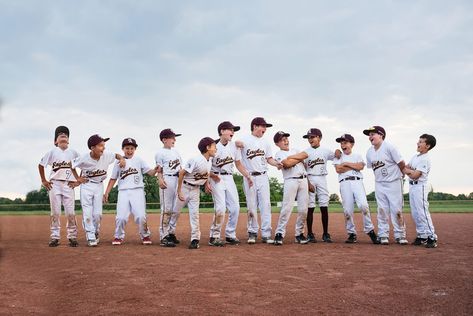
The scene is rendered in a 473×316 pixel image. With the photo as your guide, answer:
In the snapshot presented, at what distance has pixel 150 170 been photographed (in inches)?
291

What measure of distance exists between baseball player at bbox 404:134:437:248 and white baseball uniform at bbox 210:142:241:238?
2883 millimetres

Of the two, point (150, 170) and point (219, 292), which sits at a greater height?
point (150, 170)

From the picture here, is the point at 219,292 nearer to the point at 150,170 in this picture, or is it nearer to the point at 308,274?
the point at 308,274

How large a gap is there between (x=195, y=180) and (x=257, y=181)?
3.67 feet

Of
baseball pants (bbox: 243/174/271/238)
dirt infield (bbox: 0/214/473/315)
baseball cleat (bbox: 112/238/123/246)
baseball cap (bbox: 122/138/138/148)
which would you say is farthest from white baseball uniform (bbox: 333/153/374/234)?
baseball cleat (bbox: 112/238/123/246)

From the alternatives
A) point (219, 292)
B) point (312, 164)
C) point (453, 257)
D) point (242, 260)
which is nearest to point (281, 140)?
point (312, 164)

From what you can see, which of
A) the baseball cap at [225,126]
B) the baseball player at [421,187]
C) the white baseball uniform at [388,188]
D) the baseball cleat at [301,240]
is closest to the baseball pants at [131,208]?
the baseball cap at [225,126]

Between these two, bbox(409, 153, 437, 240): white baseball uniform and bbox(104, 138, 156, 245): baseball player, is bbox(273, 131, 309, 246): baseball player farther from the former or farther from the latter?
bbox(104, 138, 156, 245): baseball player

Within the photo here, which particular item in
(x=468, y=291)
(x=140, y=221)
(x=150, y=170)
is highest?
(x=150, y=170)

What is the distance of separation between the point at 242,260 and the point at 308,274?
109cm

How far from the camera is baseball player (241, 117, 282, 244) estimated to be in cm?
720

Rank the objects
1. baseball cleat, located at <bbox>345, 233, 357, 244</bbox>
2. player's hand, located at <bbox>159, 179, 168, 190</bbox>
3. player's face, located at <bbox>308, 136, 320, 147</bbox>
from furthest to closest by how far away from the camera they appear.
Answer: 1. player's face, located at <bbox>308, 136, 320, 147</bbox>
2. baseball cleat, located at <bbox>345, 233, 357, 244</bbox>
3. player's hand, located at <bbox>159, 179, 168, 190</bbox>

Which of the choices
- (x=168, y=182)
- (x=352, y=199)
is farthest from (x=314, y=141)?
(x=168, y=182)

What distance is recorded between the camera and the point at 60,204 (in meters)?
7.43
